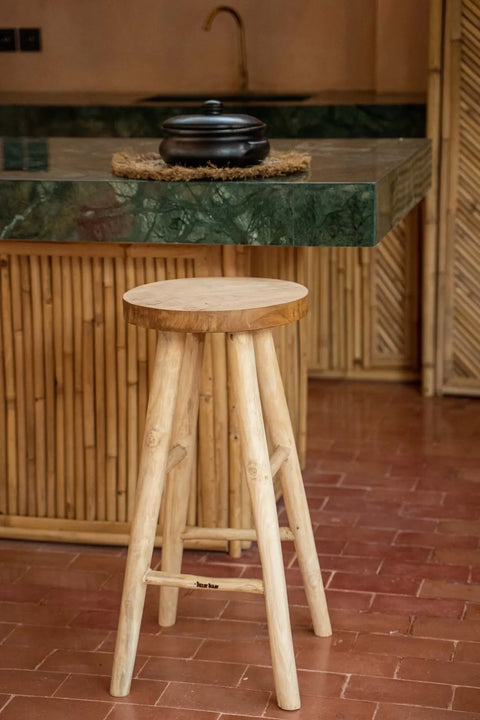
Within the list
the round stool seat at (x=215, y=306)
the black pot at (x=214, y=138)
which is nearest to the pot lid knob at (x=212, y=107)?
the black pot at (x=214, y=138)

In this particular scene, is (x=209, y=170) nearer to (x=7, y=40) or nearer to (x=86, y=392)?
(x=86, y=392)

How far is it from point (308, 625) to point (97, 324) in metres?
0.96

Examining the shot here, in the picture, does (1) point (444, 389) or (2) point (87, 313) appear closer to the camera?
(2) point (87, 313)

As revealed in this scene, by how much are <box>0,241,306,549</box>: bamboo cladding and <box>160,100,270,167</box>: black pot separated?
29 centimetres

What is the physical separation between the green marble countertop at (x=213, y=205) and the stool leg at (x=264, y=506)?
1.14 ft

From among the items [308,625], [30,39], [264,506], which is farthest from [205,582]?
[30,39]

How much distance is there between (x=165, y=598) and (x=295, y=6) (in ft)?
10.7

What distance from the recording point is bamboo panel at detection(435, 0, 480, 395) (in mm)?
4145

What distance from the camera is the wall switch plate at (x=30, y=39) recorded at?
5.46 metres

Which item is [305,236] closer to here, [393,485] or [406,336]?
[393,485]

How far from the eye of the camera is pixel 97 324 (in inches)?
119

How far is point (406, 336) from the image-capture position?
4.65m

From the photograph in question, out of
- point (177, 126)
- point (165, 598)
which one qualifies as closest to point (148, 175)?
point (177, 126)

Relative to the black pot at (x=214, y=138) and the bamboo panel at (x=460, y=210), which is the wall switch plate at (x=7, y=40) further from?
the black pot at (x=214, y=138)
